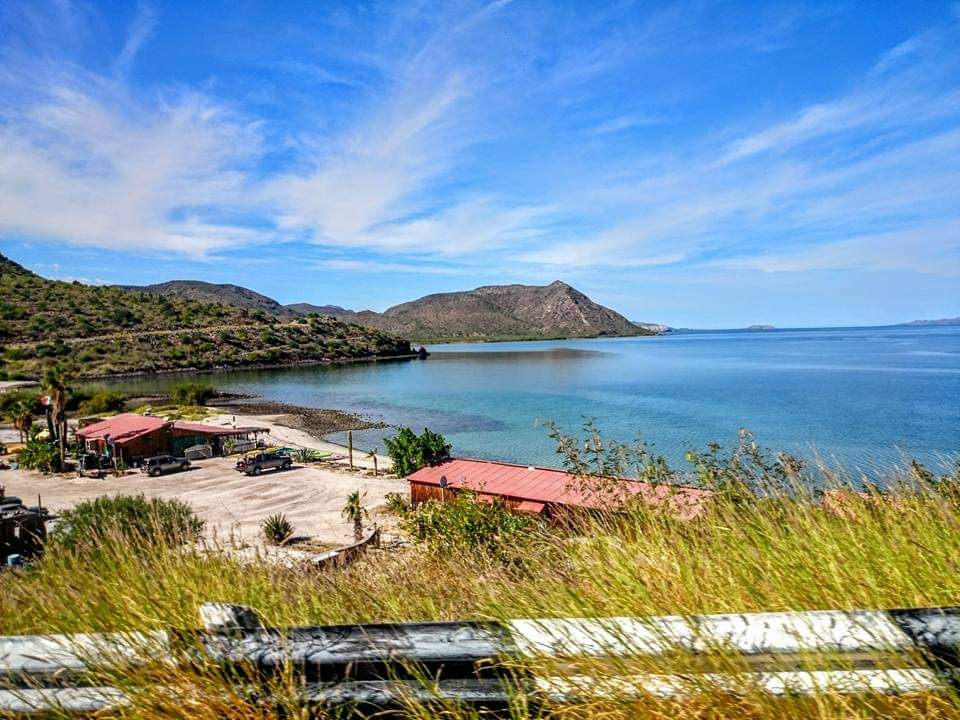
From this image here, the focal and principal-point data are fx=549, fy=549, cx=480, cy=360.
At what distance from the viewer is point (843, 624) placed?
1.71 metres

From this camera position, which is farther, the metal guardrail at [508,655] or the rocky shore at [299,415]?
the rocky shore at [299,415]

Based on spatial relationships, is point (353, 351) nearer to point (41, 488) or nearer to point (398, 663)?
point (41, 488)

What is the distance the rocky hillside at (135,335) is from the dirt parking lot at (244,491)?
64.9 m

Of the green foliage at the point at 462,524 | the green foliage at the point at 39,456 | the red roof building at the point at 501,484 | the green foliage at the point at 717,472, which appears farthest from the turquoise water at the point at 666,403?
the green foliage at the point at 39,456

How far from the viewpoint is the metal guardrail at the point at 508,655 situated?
1.63 m

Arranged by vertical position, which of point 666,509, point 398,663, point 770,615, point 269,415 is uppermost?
point 770,615

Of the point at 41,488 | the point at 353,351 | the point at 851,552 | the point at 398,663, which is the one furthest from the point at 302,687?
the point at 353,351

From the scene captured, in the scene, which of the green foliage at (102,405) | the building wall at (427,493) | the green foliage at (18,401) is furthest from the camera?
the green foliage at (102,405)

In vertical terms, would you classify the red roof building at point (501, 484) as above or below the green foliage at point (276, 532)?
above

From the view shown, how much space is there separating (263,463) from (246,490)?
3740 mm

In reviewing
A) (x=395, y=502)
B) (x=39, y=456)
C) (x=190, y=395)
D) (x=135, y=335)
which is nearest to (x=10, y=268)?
(x=135, y=335)

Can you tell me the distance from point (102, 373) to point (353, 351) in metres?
57.5

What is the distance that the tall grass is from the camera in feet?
5.77

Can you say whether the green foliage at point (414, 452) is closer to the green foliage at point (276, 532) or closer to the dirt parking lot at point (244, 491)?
the dirt parking lot at point (244, 491)
